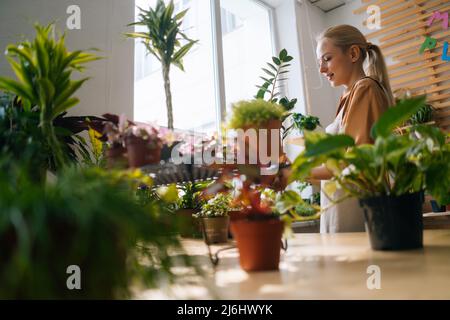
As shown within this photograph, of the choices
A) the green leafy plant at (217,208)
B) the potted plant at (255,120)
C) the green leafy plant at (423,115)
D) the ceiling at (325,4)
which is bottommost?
the green leafy plant at (217,208)

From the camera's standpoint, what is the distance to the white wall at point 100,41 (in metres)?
2.17

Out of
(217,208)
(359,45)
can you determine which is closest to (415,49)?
(359,45)

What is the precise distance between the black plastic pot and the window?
1.72 metres

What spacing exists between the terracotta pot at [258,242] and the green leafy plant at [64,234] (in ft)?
0.88

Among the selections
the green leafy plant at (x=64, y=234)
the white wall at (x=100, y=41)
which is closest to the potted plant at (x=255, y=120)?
the green leafy plant at (x=64, y=234)

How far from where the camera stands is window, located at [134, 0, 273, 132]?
293 cm

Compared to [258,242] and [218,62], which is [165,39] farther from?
[218,62]

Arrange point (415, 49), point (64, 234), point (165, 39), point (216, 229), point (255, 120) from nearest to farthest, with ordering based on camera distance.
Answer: point (64, 234)
point (255, 120)
point (165, 39)
point (216, 229)
point (415, 49)

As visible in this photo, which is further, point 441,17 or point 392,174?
point 441,17

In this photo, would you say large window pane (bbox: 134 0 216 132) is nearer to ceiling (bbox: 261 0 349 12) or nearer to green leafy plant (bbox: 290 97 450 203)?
ceiling (bbox: 261 0 349 12)

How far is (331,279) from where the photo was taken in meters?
0.57

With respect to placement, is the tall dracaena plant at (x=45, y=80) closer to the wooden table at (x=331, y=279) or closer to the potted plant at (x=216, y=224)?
the wooden table at (x=331, y=279)

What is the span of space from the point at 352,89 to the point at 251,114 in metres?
0.93

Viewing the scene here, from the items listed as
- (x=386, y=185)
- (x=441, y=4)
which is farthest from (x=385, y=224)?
(x=441, y=4)
